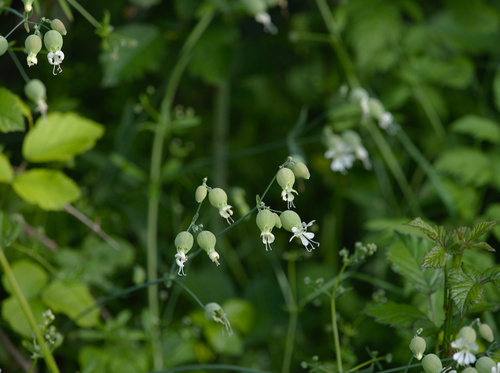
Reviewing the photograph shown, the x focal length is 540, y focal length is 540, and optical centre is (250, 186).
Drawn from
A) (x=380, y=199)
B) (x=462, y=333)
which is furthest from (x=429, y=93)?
(x=462, y=333)

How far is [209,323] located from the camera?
171 centimetres

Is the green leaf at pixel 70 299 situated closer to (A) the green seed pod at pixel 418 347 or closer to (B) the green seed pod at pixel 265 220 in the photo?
(B) the green seed pod at pixel 265 220

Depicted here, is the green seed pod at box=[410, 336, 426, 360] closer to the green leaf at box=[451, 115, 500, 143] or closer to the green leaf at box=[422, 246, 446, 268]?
the green leaf at box=[422, 246, 446, 268]

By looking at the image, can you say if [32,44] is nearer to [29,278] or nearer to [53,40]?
[53,40]

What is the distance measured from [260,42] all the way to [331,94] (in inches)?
15.5

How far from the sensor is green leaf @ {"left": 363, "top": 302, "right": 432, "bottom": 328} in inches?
39.2

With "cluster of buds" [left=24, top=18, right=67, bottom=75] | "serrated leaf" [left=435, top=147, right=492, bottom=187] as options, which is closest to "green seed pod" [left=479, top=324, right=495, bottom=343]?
"cluster of buds" [left=24, top=18, right=67, bottom=75]

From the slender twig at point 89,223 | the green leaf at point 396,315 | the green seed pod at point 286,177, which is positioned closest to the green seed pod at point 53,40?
the green seed pod at point 286,177

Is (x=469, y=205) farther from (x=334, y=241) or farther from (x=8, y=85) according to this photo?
(x=8, y=85)

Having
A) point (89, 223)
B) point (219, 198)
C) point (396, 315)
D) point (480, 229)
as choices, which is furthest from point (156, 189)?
point (480, 229)

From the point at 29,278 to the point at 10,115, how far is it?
0.49 metres

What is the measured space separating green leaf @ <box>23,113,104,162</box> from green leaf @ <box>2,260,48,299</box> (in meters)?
0.29

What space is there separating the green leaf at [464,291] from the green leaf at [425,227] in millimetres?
70

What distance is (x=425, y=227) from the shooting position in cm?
88
